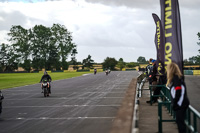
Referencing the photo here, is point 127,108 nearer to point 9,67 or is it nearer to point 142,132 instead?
point 142,132

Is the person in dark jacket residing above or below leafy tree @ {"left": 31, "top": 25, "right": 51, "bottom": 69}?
below

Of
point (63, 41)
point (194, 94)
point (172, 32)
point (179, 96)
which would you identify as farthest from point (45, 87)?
point (63, 41)

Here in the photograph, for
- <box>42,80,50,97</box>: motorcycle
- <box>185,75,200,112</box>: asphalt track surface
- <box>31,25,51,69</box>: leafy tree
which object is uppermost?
<box>31,25,51,69</box>: leafy tree

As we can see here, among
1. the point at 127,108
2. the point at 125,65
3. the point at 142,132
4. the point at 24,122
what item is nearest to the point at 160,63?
the point at 142,132

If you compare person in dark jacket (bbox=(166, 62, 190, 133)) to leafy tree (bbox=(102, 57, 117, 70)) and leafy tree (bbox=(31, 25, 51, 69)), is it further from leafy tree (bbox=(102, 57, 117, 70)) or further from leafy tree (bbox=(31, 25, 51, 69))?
leafy tree (bbox=(102, 57, 117, 70))

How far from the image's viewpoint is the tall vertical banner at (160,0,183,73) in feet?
33.3

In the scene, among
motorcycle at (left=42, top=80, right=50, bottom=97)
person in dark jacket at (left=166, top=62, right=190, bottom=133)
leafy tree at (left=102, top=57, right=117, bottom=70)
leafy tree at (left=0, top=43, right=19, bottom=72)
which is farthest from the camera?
leafy tree at (left=102, top=57, right=117, bottom=70)

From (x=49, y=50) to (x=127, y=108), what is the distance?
112m

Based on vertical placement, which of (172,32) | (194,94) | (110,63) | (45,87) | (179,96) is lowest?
(194,94)

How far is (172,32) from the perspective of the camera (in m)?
10.3

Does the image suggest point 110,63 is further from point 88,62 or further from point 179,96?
point 179,96

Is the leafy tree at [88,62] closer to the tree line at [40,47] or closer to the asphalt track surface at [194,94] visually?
the tree line at [40,47]

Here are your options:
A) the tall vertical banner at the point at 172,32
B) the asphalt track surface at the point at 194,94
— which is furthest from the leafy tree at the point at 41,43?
the tall vertical banner at the point at 172,32

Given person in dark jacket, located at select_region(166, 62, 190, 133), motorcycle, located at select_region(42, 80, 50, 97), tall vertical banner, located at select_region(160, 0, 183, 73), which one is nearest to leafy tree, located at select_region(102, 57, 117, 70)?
motorcycle, located at select_region(42, 80, 50, 97)
